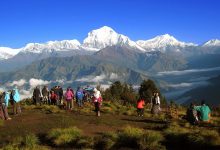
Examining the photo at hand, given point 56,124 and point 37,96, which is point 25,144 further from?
point 37,96

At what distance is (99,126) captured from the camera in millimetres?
23656

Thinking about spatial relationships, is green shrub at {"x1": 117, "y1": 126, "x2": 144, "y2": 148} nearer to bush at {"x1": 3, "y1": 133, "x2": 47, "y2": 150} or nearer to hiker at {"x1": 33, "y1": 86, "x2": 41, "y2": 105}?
bush at {"x1": 3, "y1": 133, "x2": 47, "y2": 150}

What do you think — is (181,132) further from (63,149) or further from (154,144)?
(63,149)

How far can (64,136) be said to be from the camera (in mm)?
18453

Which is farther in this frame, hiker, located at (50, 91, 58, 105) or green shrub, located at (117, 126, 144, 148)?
hiker, located at (50, 91, 58, 105)

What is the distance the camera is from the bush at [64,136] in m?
18.1

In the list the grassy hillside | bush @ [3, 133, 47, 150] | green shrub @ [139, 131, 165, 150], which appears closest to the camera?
green shrub @ [139, 131, 165, 150]

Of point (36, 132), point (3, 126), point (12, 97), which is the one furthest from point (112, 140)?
point (12, 97)

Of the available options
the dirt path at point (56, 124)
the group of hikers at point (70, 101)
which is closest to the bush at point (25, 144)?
the dirt path at point (56, 124)

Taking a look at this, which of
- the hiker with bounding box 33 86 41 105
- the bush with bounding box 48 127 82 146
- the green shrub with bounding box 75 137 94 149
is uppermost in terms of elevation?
the hiker with bounding box 33 86 41 105

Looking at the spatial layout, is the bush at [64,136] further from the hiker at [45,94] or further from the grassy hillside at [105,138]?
the hiker at [45,94]

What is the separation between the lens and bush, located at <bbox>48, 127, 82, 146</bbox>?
18094 mm

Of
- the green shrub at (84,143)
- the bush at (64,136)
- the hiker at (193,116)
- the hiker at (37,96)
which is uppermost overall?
the hiker at (37,96)

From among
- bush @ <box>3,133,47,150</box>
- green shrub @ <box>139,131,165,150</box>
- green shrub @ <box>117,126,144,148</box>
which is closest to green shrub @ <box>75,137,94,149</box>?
green shrub @ <box>117,126,144,148</box>
